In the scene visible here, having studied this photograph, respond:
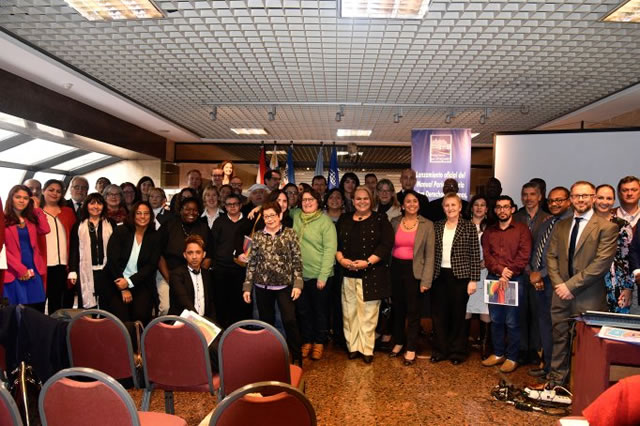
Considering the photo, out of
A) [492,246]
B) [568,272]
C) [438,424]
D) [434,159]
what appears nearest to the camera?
[438,424]

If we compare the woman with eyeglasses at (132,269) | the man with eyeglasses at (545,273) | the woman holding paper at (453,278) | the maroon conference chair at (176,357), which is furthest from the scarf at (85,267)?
the man with eyeglasses at (545,273)

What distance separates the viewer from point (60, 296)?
4508mm

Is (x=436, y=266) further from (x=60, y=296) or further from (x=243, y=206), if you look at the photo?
(x=60, y=296)

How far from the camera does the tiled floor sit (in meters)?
3.27

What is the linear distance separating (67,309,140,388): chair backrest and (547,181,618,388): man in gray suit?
115 inches

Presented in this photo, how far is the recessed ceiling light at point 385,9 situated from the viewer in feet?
11.3

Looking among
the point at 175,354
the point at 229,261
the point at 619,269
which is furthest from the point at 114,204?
the point at 619,269

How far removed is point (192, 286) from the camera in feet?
11.9

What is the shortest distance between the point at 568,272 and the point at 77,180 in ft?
16.4

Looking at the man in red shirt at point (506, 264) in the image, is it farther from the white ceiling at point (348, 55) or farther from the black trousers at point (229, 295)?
Result: the black trousers at point (229, 295)

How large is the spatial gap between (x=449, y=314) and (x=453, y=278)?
40 centimetres

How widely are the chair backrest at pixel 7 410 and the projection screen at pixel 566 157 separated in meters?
5.68

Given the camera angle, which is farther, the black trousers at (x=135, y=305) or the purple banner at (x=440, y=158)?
the purple banner at (x=440, y=158)

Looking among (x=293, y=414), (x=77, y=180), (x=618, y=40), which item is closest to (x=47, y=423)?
(x=293, y=414)
